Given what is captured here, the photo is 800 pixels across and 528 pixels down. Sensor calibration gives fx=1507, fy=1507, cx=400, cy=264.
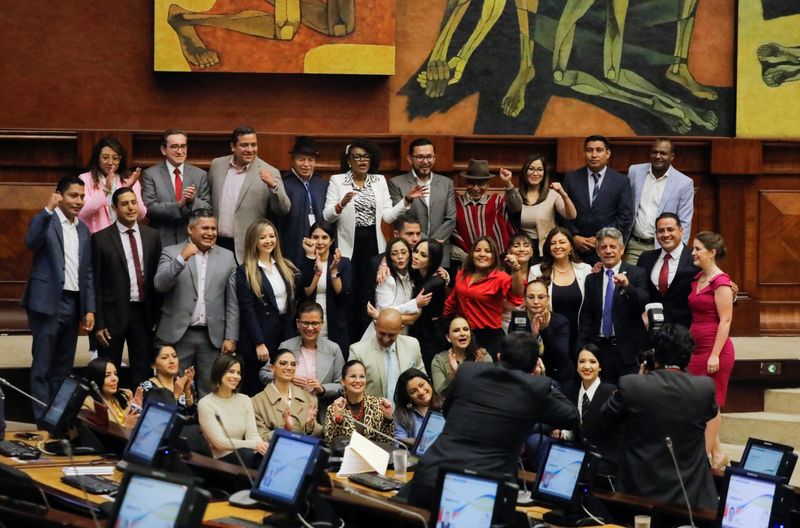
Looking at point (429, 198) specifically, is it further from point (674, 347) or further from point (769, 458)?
point (769, 458)

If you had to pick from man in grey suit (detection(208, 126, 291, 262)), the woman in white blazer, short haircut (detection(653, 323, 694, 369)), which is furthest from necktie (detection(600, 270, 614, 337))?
short haircut (detection(653, 323, 694, 369))

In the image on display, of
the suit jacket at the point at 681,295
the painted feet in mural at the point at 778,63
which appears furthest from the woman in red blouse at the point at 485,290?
the painted feet in mural at the point at 778,63

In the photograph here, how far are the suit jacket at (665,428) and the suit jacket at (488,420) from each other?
0.40 meters

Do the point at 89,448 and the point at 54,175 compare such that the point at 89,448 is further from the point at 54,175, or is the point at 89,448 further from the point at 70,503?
the point at 54,175

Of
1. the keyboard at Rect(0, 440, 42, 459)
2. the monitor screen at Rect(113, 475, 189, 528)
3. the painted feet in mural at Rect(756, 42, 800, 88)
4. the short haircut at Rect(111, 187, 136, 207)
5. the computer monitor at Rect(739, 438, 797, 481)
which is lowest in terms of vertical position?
the keyboard at Rect(0, 440, 42, 459)

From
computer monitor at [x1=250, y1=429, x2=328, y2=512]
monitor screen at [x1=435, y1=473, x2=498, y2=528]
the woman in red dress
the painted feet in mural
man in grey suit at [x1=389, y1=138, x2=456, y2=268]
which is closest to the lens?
monitor screen at [x1=435, y1=473, x2=498, y2=528]

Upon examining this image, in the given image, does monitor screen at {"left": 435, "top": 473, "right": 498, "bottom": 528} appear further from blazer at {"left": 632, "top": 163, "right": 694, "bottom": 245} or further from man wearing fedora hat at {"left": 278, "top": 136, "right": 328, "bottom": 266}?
blazer at {"left": 632, "top": 163, "right": 694, "bottom": 245}

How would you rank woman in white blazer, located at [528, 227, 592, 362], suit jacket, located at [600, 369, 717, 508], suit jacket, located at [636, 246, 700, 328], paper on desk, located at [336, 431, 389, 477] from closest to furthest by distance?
suit jacket, located at [600, 369, 717, 508], paper on desk, located at [336, 431, 389, 477], suit jacket, located at [636, 246, 700, 328], woman in white blazer, located at [528, 227, 592, 362]

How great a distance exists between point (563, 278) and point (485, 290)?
0.53 metres

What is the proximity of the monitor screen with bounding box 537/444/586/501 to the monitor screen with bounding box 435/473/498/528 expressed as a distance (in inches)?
33.5

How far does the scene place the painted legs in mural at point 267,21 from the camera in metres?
10.6

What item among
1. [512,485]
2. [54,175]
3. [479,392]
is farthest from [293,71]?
[512,485]

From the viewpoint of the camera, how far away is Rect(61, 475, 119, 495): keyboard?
21.1ft

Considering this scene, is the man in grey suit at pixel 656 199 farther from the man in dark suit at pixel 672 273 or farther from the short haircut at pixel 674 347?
the short haircut at pixel 674 347
